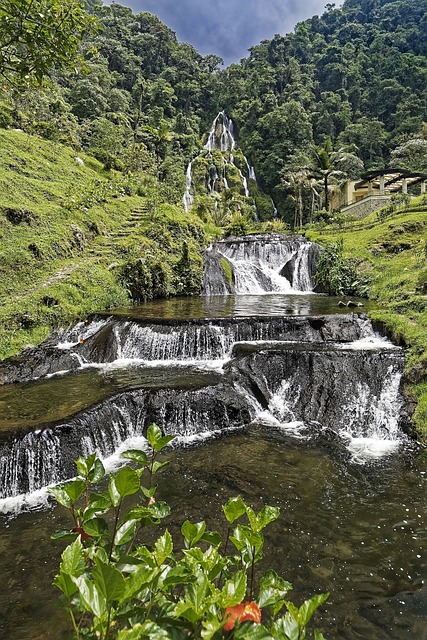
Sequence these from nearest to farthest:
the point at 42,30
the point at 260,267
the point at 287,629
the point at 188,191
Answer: the point at 287,629 → the point at 42,30 → the point at 260,267 → the point at 188,191

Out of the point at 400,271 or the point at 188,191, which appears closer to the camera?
the point at 400,271

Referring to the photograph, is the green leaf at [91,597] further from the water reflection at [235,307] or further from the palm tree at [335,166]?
the palm tree at [335,166]

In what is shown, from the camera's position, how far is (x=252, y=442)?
6773 millimetres

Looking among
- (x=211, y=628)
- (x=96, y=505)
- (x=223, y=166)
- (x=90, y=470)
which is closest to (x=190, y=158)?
(x=223, y=166)

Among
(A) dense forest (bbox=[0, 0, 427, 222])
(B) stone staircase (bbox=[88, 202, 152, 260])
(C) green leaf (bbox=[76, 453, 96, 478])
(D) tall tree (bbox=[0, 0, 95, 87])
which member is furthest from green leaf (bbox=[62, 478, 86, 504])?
(A) dense forest (bbox=[0, 0, 427, 222])

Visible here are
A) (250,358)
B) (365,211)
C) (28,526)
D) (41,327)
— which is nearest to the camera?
(28,526)

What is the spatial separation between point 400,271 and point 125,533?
17.6 meters

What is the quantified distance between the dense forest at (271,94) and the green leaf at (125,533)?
36439mm

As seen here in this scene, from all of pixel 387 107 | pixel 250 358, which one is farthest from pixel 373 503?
pixel 387 107

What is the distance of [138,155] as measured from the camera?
3406cm

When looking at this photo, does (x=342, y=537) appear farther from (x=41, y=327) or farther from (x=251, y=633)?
(x=41, y=327)

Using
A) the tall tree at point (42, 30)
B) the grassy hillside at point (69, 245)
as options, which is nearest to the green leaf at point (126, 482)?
the tall tree at point (42, 30)

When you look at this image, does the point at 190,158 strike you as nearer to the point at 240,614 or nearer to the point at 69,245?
the point at 69,245

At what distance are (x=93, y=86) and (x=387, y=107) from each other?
1733 inches
